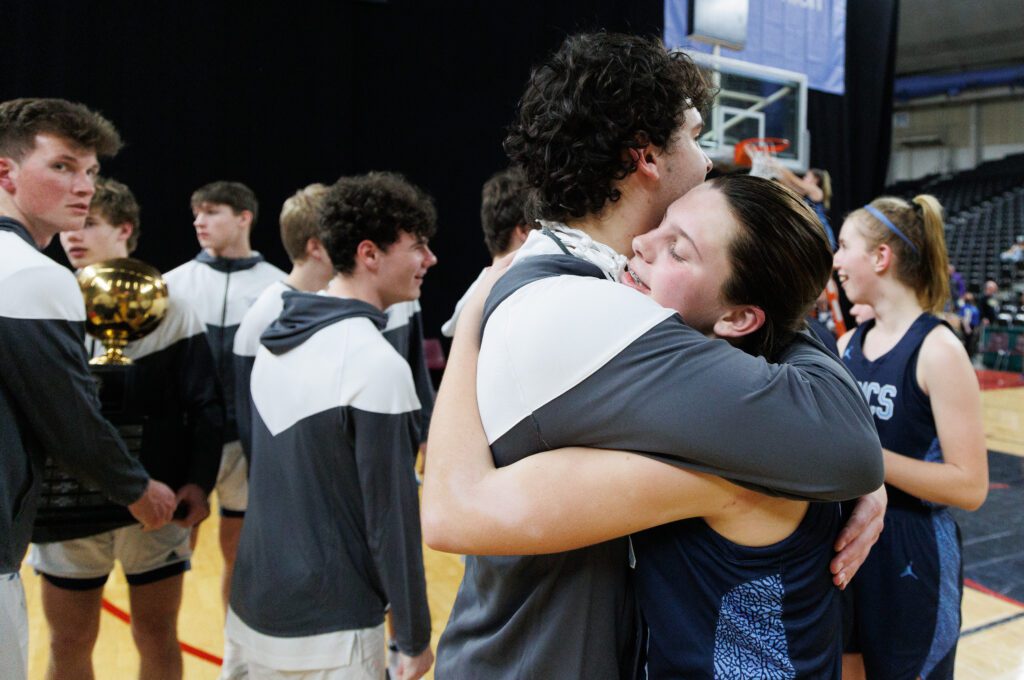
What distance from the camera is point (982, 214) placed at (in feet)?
63.6

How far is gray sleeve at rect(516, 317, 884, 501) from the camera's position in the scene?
2.50ft

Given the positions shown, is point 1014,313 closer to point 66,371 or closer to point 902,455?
point 902,455

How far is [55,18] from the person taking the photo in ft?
17.0

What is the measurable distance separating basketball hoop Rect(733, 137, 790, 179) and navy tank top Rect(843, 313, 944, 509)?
2.40m

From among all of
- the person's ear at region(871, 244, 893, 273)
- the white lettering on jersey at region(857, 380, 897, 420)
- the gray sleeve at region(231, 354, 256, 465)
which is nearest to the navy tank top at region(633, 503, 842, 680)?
the white lettering on jersey at region(857, 380, 897, 420)

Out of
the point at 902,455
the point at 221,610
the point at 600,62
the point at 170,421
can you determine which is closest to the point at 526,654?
the point at 600,62

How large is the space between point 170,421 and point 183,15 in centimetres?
443

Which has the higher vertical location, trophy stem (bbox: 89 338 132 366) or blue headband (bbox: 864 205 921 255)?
blue headband (bbox: 864 205 921 255)

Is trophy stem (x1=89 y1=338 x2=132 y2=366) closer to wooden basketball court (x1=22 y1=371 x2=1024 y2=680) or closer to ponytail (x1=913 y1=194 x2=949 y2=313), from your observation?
wooden basketball court (x1=22 y1=371 x2=1024 y2=680)

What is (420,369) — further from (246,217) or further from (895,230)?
(895,230)

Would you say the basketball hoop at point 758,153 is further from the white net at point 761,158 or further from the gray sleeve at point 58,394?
the gray sleeve at point 58,394

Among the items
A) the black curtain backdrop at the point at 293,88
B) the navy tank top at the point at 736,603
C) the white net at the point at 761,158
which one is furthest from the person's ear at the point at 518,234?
the black curtain backdrop at the point at 293,88

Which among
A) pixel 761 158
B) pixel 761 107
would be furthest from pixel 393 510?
pixel 761 107

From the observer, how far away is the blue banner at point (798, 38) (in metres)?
7.86
